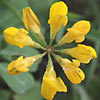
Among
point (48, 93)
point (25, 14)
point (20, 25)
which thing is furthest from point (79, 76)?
point (20, 25)

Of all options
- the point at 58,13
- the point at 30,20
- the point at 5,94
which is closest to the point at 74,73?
the point at 58,13

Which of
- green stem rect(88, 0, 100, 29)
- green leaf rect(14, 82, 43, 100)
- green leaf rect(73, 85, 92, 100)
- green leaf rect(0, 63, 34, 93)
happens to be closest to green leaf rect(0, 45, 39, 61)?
green leaf rect(0, 63, 34, 93)

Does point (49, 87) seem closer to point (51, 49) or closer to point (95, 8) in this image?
point (51, 49)

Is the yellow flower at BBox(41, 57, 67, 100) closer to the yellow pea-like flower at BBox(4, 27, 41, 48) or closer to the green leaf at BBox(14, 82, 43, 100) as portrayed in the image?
the yellow pea-like flower at BBox(4, 27, 41, 48)

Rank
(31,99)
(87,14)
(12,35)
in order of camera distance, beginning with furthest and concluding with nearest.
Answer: (87,14), (31,99), (12,35)

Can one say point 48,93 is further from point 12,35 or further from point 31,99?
point 31,99

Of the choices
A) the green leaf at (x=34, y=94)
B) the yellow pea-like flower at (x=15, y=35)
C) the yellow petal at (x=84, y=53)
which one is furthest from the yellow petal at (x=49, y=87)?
the green leaf at (x=34, y=94)
